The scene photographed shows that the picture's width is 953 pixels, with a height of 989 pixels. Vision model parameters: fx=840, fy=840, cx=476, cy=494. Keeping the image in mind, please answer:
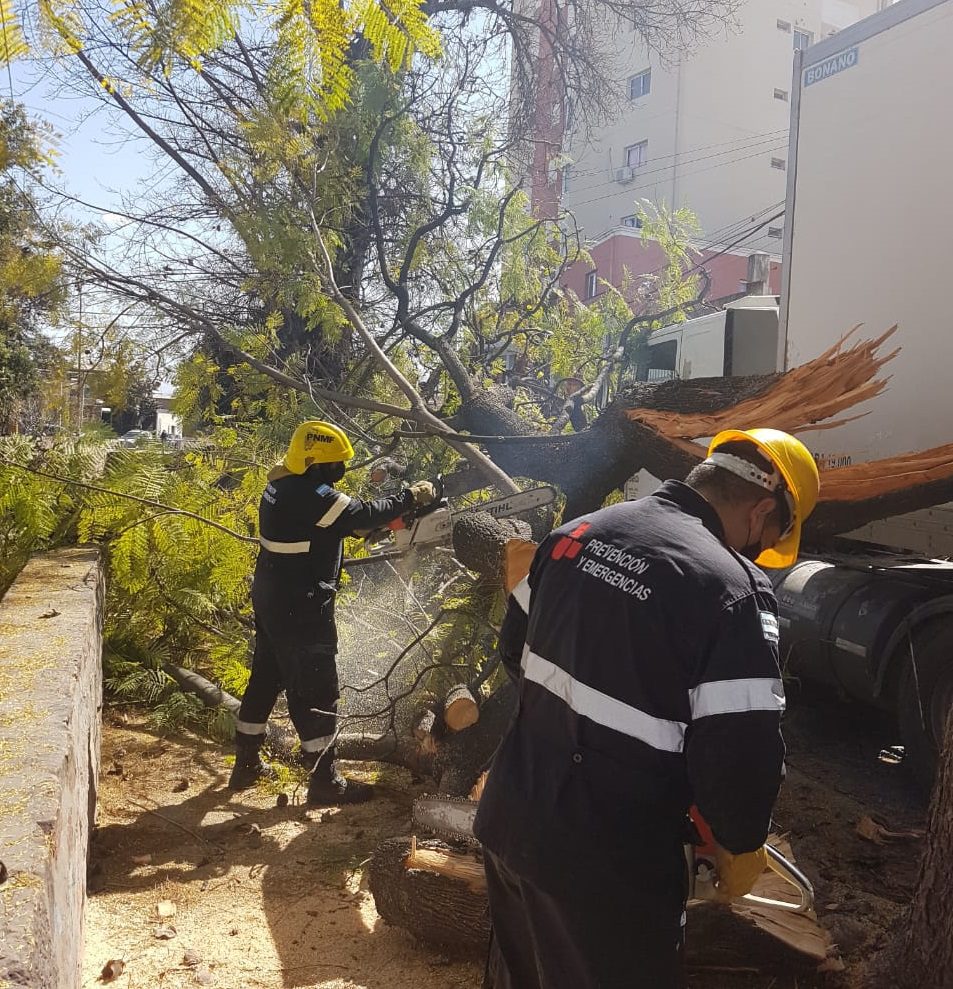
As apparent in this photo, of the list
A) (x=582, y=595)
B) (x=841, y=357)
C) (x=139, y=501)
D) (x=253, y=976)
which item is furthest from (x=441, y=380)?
(x=582, y=595)

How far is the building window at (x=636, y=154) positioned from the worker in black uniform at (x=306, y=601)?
79.1 feet

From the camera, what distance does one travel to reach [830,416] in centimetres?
457

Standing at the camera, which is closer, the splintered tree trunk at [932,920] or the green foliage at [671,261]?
the splintered tree trunk at [932,920]

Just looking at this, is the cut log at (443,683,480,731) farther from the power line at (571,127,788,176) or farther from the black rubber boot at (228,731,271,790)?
the power line at (571,127,788,176)

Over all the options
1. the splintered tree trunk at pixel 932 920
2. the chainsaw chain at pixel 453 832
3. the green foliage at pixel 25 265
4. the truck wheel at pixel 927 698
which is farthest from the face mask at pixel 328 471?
the truck wheel at pixel 927 698

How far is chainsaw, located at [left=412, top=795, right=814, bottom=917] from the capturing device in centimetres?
189

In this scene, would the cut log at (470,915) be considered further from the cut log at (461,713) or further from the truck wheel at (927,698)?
the truck wheel at (927,698)

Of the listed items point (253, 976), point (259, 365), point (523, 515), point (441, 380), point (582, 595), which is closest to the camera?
point (582, 595)

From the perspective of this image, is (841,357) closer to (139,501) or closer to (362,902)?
(362,902)

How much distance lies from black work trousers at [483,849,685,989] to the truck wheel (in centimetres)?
347

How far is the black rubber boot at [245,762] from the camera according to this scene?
4512 millimetres

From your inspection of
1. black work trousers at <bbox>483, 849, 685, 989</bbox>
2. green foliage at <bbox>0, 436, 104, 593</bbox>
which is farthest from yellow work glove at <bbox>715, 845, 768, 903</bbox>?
Answer: green foliage at <bbox>0, 436, 104, 593</bbox>

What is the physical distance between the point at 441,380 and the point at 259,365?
1.87m

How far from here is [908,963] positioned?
7.30ft
